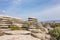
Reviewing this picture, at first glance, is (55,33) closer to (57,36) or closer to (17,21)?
(57,36)

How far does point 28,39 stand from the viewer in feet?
22.3

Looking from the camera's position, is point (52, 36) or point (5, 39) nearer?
point (5, 39)

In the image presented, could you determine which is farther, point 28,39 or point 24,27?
point 24,27

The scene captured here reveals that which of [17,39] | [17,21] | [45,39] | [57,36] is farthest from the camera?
[17,21]

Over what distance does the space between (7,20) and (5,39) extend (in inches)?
198

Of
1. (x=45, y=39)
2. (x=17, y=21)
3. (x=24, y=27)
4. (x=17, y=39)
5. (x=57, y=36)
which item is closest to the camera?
(x=17, y=39)

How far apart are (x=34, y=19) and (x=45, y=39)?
5270 mm

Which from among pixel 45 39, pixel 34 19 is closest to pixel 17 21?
pixel 34 19

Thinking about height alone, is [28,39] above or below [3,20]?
below

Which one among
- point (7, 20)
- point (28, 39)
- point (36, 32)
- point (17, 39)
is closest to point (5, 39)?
point (17, 39)

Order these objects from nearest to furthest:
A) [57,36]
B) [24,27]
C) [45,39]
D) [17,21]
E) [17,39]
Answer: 1. [17,39]
2. [45,39]
3. [57,36]
4. [24,27]
5. [17,21]

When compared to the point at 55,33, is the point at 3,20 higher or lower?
higher

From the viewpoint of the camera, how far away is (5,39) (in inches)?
262

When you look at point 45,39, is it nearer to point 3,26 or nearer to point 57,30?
point 57,30
